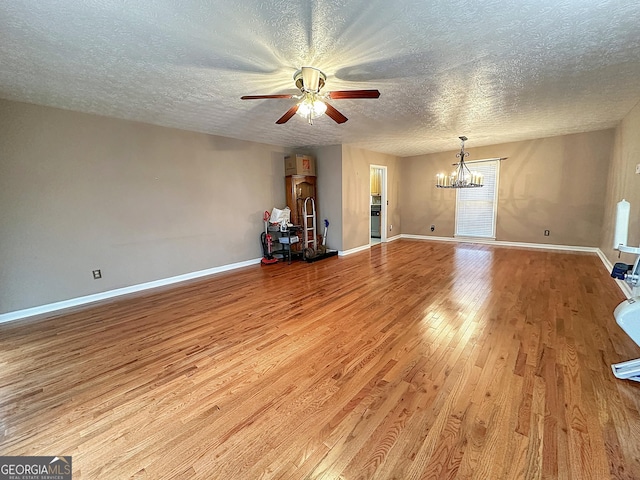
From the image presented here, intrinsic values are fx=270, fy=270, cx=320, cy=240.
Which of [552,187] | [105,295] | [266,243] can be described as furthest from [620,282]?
[105,295]

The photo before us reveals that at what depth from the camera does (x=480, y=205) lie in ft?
23.1

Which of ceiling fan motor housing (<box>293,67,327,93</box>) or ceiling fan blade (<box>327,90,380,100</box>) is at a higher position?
ceiling fan motor housing (<box>293,67,327,93</box>)

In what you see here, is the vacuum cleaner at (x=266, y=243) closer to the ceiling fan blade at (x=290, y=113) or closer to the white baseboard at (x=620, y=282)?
the ceiling fan blade at (x=290, y=113)

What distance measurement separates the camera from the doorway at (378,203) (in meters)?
7.46

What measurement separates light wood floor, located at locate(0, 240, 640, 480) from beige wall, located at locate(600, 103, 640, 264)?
3.16 feet

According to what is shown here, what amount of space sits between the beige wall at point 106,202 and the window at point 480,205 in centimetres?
561

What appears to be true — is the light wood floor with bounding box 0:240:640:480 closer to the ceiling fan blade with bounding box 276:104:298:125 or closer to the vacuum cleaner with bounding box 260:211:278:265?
the vacuum cleaner with bounding box 260:211:278:265

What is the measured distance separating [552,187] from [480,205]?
145 centimetres

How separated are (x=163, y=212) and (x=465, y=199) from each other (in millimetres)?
7065

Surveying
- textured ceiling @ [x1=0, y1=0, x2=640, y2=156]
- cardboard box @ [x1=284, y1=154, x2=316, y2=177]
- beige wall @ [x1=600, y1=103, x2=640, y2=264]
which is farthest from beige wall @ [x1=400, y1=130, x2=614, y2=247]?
cardboard box @ [x1=284, y1=154, x2=316, y2=177]

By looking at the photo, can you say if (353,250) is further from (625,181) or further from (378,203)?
(625,181)

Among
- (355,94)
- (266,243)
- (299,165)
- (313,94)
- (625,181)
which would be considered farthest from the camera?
(299,165)

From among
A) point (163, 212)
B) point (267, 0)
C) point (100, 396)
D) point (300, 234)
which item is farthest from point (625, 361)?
point (163, 212)

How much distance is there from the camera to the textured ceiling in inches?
66.6
